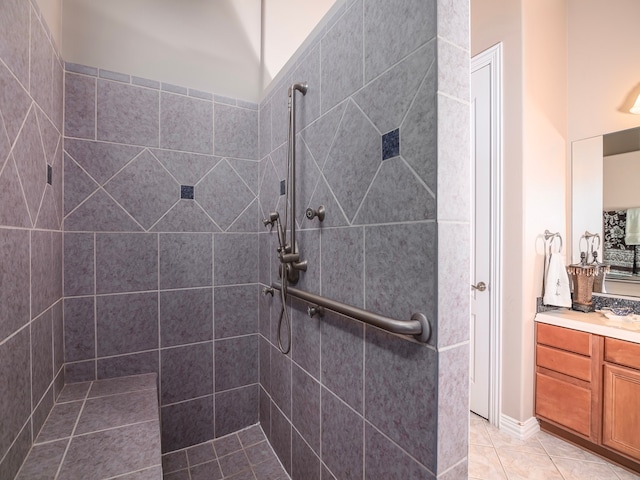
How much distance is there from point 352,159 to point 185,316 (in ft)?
4.45

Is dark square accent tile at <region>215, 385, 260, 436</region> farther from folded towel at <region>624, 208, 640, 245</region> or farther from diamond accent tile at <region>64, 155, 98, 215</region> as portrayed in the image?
folded towel at <region>624, 208, 640, 245</region>

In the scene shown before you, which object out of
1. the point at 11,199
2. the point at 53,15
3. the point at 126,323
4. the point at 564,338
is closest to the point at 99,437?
the point at 126,323

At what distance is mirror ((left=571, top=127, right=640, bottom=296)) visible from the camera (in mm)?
1990

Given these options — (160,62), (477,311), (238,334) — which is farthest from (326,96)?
(477,311)

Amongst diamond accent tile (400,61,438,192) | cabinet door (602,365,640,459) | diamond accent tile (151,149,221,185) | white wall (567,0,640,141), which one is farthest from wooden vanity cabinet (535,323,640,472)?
diamond accent tile (151,149,221,185)

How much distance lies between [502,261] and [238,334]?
6.04ft

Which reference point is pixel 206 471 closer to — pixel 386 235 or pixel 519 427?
pixel 386 235

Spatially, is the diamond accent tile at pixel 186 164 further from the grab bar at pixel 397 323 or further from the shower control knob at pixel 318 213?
the grab bar at pixel 397 323

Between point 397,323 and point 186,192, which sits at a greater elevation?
point 186,192

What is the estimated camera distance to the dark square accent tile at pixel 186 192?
1.74m

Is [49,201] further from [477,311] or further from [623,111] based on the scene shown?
[623,111]

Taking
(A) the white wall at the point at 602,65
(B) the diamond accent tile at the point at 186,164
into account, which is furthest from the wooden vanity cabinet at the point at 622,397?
(B) the diamond accent tile at the point at 186,164

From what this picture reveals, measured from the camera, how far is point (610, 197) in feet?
6.85

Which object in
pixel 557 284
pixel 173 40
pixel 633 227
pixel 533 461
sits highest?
pixel 173 40
